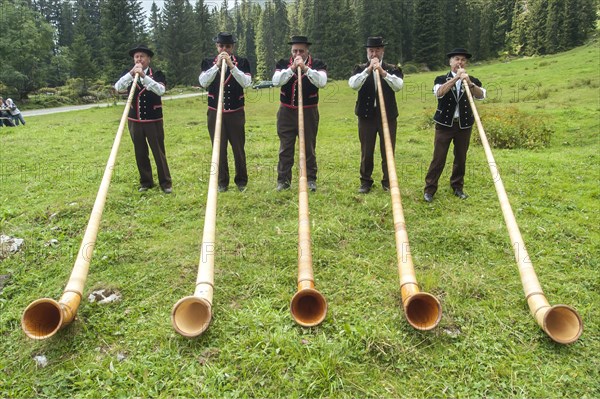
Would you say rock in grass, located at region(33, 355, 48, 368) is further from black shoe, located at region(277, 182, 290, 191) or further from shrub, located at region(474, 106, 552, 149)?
shrub, located at region(474, 106, 552, 149)

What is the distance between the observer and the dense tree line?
3609 cm

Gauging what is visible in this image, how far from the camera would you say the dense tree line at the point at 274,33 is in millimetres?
36094

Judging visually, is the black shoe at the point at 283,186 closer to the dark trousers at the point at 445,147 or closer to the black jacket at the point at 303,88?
the black jacket at the point at 303,88

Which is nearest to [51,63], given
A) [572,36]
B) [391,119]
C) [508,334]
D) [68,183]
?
[68,183]

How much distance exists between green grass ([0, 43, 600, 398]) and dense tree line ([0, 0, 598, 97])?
32694 millimetres

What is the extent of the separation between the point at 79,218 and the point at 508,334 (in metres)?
5.30

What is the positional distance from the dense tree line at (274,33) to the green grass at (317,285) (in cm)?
3269

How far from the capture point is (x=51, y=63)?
4694 cm

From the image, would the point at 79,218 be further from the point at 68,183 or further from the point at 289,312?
the point at 289,312

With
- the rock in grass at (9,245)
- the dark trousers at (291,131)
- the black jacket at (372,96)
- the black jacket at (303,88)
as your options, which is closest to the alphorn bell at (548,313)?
the black jacket at (372,96)

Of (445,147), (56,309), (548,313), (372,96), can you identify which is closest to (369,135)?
(372,96)

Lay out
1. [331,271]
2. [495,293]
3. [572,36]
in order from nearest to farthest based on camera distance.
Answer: [495,293]
[331,271]
[572,36]

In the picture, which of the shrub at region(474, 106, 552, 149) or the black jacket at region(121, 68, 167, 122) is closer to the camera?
the black jacket at region(121, 68, 167, 122)

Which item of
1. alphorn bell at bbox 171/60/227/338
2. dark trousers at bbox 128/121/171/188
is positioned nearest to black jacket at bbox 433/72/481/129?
alphorn bell at bbox 171/60/227/338
